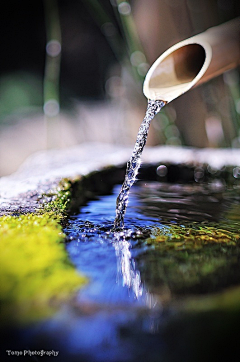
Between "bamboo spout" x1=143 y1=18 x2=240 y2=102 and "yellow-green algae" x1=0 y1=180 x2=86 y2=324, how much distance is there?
778 millimetres

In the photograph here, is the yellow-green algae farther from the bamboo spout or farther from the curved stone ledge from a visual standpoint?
the bamboo spout

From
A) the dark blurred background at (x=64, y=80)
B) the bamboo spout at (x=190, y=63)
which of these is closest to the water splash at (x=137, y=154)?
the bamboo spout at (x=190, y=63)

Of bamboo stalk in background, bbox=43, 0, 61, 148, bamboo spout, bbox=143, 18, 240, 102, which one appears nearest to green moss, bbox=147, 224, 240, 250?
bamboo spout, bbox=143, 18, 240, 102

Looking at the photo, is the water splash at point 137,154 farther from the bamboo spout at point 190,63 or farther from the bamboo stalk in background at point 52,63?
the bamboo stalk in background at point 52,63

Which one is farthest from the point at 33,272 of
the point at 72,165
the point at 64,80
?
the point at 64,80

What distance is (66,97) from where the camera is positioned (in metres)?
4.58

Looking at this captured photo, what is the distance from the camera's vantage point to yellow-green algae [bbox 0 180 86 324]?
0.63 metres

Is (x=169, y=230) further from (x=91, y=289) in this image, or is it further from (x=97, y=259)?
(x=91, y=289)

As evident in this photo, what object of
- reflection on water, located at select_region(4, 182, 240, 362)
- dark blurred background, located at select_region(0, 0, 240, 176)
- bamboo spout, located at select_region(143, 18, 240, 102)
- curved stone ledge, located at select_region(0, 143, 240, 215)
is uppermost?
dark blurred background, located at select_region(0, 0, 240, 176)

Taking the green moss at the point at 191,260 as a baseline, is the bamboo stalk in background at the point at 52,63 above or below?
above

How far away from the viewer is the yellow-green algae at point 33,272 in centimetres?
63

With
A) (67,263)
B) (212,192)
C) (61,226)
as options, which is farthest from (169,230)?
(212,192)

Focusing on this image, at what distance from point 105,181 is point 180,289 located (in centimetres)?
148

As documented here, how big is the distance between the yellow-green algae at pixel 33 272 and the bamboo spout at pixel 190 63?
2.55 ft
